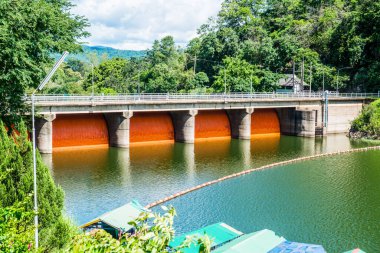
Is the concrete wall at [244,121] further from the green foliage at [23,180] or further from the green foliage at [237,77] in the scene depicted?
the green foliage at [23,180]

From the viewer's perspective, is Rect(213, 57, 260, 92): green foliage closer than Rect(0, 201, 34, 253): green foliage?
No

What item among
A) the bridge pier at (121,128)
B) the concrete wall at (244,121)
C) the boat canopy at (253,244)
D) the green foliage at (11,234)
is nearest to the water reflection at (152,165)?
the bridge pier at (121,128)

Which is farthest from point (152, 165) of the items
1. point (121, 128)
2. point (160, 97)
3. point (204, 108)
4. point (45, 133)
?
point (204, 108)

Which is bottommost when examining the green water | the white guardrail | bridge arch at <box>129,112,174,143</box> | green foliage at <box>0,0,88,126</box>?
the green water

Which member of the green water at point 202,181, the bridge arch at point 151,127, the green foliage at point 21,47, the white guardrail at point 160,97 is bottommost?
the green water at point 202,181

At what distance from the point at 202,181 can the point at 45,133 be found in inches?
648

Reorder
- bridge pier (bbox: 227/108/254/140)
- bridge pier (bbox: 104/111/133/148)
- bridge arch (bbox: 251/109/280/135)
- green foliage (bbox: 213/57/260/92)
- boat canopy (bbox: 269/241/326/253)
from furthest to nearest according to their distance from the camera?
green foliage (bbox: 213/57/260/92) → bridge arch (bbox: 251/109/280/135) → bridge pier (bbox: 227/108/254/140) → bridge pier (bbox: 104/111/133/148) → boat canopy (bbox: 269/241/326/253)

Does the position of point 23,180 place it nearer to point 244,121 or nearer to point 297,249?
point 297,249

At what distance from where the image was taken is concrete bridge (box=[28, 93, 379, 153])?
146 feet

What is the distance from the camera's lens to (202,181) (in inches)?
1394

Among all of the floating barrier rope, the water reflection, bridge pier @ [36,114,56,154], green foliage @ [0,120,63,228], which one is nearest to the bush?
green foliage @ [0,120,63,228]

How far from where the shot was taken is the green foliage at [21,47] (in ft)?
82.9

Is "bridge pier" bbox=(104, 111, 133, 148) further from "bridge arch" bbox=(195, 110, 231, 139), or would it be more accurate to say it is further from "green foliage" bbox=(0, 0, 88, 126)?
"green foliage" bbox=(0, 0, 88, 126)

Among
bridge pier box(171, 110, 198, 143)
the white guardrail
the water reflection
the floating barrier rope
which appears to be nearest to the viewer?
the floating barrier rope
